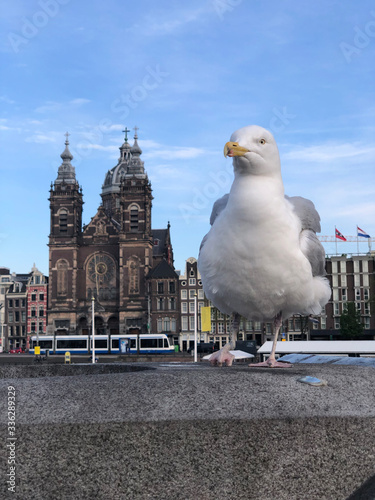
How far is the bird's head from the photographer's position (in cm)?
538

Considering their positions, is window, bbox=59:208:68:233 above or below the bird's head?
above

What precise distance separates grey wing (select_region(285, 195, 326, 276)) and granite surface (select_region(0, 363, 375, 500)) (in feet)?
5.67

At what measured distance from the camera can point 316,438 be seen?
14.3ft

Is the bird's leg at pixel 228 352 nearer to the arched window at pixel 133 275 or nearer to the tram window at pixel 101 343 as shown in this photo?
the tram window at pixel 101 343

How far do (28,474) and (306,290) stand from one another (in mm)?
3192

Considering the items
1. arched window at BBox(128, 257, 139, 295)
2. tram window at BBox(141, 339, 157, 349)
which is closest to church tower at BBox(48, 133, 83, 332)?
arched window at BBox(128, 257, 139, 295)

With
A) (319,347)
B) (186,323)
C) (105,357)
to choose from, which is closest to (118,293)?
(186,323)

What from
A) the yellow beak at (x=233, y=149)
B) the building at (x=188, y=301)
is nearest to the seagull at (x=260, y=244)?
the yellow beak at (x=233, y=149)

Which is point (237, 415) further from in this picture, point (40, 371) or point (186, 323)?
point (186, 323)

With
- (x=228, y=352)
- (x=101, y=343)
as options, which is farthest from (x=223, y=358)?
(x=101, y=343)

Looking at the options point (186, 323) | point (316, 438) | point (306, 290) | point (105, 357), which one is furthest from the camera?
point (186, 323)

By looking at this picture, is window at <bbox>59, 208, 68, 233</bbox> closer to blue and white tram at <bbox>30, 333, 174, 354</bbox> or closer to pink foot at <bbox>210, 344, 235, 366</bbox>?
blue and white tram at <bbox>30, 333, 174, 354</bbox>

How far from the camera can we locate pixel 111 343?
2164 inches

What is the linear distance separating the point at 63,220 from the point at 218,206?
233ft
